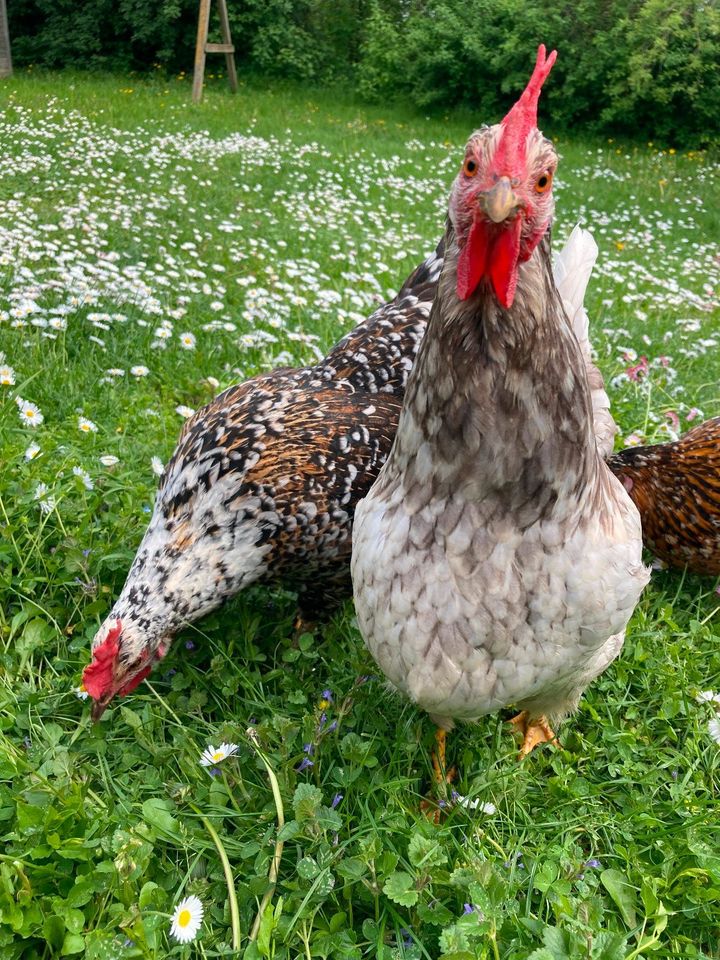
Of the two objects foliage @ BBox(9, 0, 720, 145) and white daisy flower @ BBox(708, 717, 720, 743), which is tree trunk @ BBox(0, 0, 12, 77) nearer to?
foliage @ BBox(9, 0, 720, 145)

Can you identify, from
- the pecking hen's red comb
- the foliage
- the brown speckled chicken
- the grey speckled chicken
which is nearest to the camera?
the grey speckled chicken

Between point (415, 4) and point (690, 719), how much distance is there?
17.8 meters

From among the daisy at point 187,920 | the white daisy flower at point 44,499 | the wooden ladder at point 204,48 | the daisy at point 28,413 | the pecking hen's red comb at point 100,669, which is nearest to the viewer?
the daisy at point 187,920

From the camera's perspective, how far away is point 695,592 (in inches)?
110

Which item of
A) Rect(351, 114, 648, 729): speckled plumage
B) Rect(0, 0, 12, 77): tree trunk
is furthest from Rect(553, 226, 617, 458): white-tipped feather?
Rect(0, 0, 12, 77): tree trunk

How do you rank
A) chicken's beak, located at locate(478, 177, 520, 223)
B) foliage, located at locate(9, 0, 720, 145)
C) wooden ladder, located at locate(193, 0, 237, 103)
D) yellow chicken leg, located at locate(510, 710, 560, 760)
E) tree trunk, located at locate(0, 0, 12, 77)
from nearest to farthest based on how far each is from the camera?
chicken's beak, located at locate(478, 177, 520, 223)
yellow chicken leg, located at locate(510, 710, 560, 760)
wooden ladder, located at locate(193, 0, 237, 103)
foliage, located at locate(9, 0, 720, 145)
tree trunk, located at locate(0, 0, 12, 77)

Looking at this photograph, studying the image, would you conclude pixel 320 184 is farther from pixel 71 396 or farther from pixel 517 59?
pixel 517 59

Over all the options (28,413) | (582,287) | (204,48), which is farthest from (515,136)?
(204,48)

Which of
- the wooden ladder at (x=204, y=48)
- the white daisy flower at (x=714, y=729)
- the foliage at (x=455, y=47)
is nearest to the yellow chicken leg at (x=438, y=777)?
the white daisy flower at (x=714, y=729)

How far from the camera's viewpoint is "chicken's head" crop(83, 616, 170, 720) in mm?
1969

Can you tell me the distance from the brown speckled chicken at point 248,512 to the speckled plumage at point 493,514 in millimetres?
587

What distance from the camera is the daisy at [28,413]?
292cm

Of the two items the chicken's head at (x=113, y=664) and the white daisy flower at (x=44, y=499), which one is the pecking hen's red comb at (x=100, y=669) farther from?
the white daisy flower at (x=44, y=499)

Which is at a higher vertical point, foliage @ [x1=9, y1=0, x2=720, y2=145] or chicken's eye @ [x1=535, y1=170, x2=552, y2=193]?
foliage @ [x1=9, y1=0, x2=720, y2=145]
